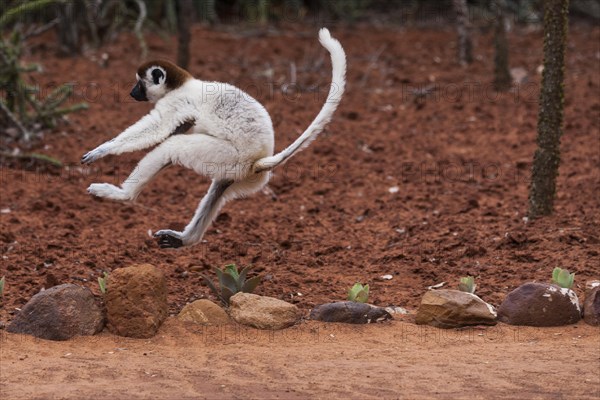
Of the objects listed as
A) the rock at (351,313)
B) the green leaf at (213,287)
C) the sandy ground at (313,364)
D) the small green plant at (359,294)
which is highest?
the small green plant at (359,294)

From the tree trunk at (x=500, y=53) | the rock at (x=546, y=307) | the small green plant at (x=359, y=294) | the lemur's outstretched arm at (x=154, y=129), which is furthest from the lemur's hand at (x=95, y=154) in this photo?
the tree trunk at (x=500, y=53)

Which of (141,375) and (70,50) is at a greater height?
(70,50)

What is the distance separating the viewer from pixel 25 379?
539 cm

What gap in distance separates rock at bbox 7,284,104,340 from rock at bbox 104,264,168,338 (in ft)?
0.44

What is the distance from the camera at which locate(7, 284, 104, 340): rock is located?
6.13 metres

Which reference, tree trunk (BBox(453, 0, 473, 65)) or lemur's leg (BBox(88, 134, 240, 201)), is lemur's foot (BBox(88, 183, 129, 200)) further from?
tree trunk (BBox(453, 0, 473, 65))

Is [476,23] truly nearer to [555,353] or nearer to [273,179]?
[273,179]

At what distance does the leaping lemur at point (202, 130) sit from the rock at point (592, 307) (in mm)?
2149

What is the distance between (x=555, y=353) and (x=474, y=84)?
7.23 m

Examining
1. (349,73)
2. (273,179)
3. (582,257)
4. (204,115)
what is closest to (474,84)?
(349,73)

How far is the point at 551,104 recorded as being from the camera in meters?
7.99

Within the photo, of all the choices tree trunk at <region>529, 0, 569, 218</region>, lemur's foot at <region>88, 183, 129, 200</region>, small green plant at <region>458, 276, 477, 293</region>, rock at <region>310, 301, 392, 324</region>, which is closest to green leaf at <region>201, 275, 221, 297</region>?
rock at <region>310, 301, 392, 324</region>

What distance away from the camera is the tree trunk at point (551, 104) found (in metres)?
7.97

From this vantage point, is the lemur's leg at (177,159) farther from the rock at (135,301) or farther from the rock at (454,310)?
the rock at (454,310)
